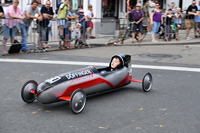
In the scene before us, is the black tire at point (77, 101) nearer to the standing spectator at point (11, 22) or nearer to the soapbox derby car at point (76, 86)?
the soapbox derby car at point (76, 86)

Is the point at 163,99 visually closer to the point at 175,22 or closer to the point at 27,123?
the point at 27,123

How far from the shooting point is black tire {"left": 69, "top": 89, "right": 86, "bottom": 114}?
5418 millimetres

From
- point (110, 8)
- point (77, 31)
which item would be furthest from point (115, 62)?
point (110, 8)

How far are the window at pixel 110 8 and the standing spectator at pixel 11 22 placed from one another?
39.0 ft

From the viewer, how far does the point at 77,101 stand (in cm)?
550

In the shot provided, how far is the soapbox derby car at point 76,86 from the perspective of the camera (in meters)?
5.61

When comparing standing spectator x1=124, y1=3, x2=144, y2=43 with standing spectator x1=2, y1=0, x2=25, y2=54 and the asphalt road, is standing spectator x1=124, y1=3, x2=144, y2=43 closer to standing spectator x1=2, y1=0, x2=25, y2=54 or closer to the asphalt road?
standing spectator x1=2, y1=0, x2=25, y2=54

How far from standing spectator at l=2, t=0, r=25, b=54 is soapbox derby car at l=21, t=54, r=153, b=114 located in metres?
6.19

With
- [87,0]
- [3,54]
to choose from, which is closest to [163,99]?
[3,54]

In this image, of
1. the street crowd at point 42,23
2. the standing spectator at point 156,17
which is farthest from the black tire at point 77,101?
the standing spectator at point 156,17

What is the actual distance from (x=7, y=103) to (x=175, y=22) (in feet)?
44.6

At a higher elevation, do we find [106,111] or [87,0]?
[87,0]

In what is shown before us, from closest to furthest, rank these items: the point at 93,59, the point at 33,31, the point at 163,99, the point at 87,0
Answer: the point at 163,99, the point at 93,59, the point at 33,31, the point at 87,0

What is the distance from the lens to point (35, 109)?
579 cm
